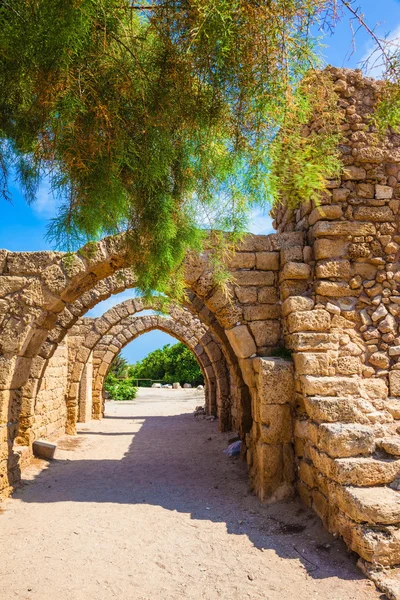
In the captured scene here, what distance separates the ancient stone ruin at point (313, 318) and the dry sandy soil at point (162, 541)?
14.0 inches

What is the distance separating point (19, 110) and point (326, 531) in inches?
155

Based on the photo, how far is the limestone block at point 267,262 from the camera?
5570 millimetres

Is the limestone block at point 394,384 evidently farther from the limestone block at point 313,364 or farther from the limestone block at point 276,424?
the limestone block at point 276,424

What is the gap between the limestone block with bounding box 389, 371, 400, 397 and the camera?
190 inches

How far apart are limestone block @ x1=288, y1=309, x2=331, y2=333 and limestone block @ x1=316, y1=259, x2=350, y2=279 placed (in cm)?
41

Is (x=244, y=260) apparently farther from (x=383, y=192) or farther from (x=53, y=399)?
(x=53, y=399)

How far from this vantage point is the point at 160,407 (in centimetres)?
1750

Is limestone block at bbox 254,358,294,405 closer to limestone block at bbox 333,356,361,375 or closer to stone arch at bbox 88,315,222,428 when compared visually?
limestone block at bbox 333,356,361,375

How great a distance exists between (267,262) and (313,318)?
3.26 feet

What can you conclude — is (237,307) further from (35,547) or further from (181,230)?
(35,547)

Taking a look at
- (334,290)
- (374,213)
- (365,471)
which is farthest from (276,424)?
(374,213)

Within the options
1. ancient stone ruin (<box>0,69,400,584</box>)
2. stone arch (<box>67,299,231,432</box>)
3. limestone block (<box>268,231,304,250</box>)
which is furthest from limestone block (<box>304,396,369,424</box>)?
stone arch (<box>67,299,231,432</box>)

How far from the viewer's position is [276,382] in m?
5.00

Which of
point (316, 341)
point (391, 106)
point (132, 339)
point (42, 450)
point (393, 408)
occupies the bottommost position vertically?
point (42, 450)
